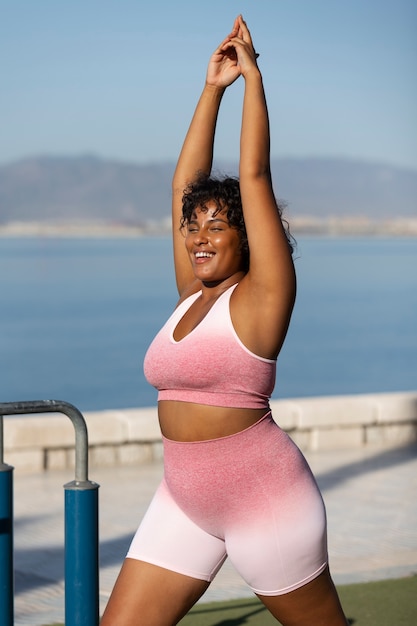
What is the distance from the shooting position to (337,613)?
137 inches

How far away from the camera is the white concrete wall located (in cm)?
958

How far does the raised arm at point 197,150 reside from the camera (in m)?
3.85

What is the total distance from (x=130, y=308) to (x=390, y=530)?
7563cm

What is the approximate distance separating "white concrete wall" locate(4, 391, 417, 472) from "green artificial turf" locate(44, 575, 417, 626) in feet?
11.7

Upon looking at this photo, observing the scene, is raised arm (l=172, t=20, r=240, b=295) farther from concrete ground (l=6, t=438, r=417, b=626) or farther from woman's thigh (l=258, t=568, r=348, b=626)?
concrete ground (l=6, t=438, r=417, b=626)

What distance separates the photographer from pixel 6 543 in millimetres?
3885

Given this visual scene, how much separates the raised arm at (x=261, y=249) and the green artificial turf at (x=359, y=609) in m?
2.77

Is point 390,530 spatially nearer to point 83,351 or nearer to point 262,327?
point 262,327

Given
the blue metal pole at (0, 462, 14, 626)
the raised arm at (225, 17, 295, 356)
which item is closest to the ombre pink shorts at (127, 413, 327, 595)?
the raised arm at (225, 17, 295, 356)

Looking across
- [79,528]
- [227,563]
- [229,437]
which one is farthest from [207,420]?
[227,563]

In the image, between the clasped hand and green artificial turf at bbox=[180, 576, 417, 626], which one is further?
green artificial turf at bbox=[180, 576, 417, 626]

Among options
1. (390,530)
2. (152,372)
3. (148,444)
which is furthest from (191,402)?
(148,444)

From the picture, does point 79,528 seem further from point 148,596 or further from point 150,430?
point 150,430

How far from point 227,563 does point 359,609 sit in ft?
3.95
